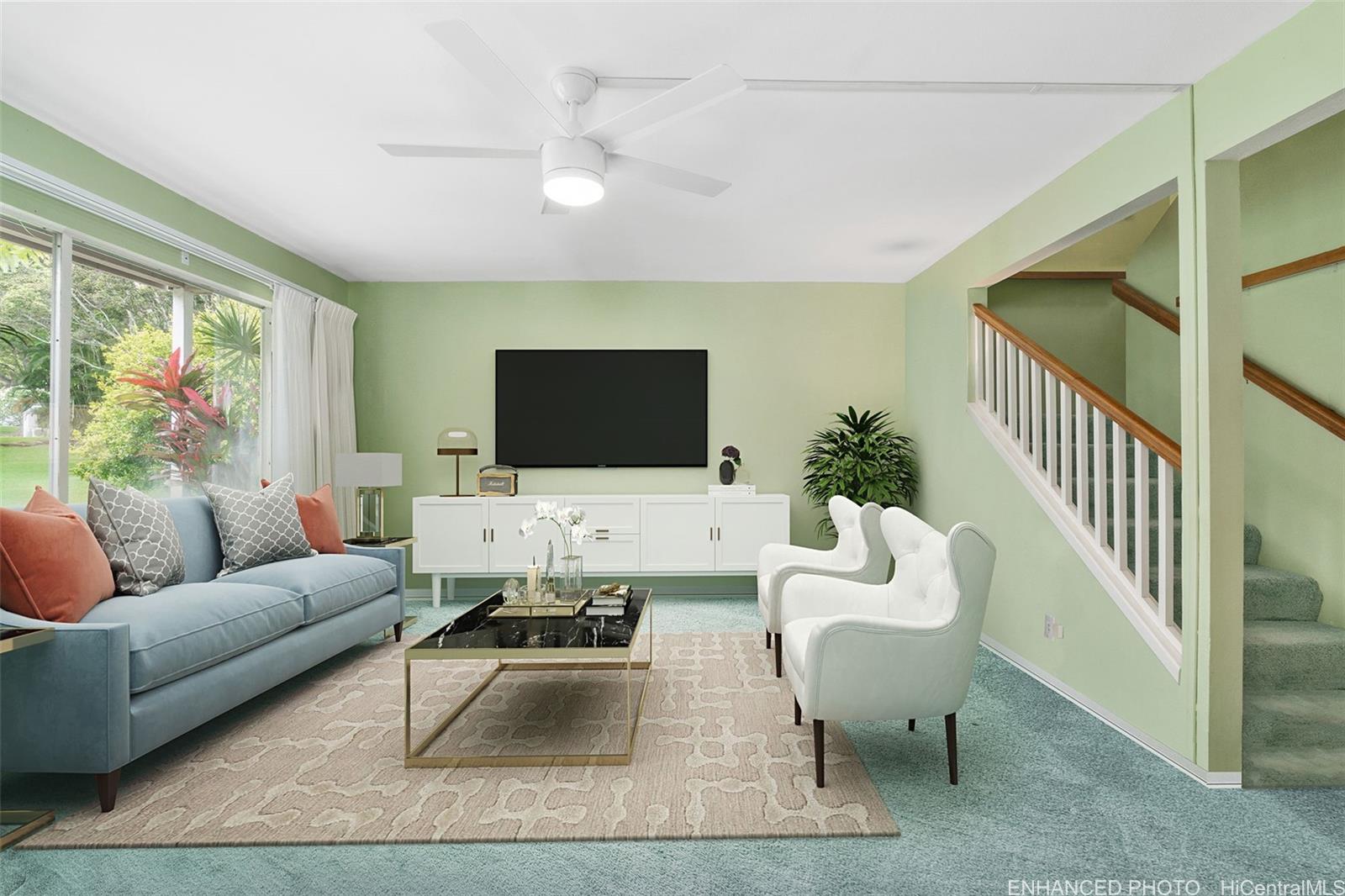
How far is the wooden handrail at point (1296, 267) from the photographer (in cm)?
304

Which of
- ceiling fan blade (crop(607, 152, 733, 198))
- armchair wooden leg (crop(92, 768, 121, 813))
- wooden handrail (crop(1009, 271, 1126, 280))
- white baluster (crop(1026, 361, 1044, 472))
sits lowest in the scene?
armchair wooden leg (crop(92, 768, 121, 813))

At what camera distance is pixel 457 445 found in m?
5.58

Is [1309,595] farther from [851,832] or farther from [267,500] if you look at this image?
[267,500]

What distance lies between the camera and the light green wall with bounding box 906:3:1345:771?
2.26m

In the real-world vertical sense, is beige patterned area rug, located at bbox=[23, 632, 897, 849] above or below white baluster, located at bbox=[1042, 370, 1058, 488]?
below

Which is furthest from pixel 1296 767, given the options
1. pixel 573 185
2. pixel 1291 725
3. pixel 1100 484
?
pixel 573 185

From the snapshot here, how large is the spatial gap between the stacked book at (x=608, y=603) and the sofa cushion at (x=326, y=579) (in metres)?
1.31

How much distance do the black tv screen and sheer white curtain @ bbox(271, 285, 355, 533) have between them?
1.14 meters

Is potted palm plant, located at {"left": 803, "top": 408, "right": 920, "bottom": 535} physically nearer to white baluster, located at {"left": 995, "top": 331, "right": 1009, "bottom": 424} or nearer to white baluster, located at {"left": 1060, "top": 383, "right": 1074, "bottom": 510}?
white baluster, located at {"left": 995, "top": 331, "right": 1009, "bottom": 424}

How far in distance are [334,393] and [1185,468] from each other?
203 inches

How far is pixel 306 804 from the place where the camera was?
2260mm

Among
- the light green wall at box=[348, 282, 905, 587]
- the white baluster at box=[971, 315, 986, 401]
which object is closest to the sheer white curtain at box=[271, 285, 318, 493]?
the light green wall at box=[348, 282, 905, 587]

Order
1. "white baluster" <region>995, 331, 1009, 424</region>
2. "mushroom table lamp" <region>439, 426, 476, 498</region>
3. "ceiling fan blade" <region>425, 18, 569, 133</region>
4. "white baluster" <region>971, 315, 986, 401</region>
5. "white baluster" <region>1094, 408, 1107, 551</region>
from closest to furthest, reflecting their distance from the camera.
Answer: "ceiling fan blade" <region>425, 18, 569, 133</region> → "white baluster" <region>1094, 408, 1107, 551</region> → "white baluster" <region>995, 331, 1009, 424</region> → "white baluster" <region>971, 315, 986, 401</region> → "mushroom table lamp" <region>439, 426, 476, 498</region>

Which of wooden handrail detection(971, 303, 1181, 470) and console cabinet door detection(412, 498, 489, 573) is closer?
wooden handrail detection(971, 303, 1181, 470)
